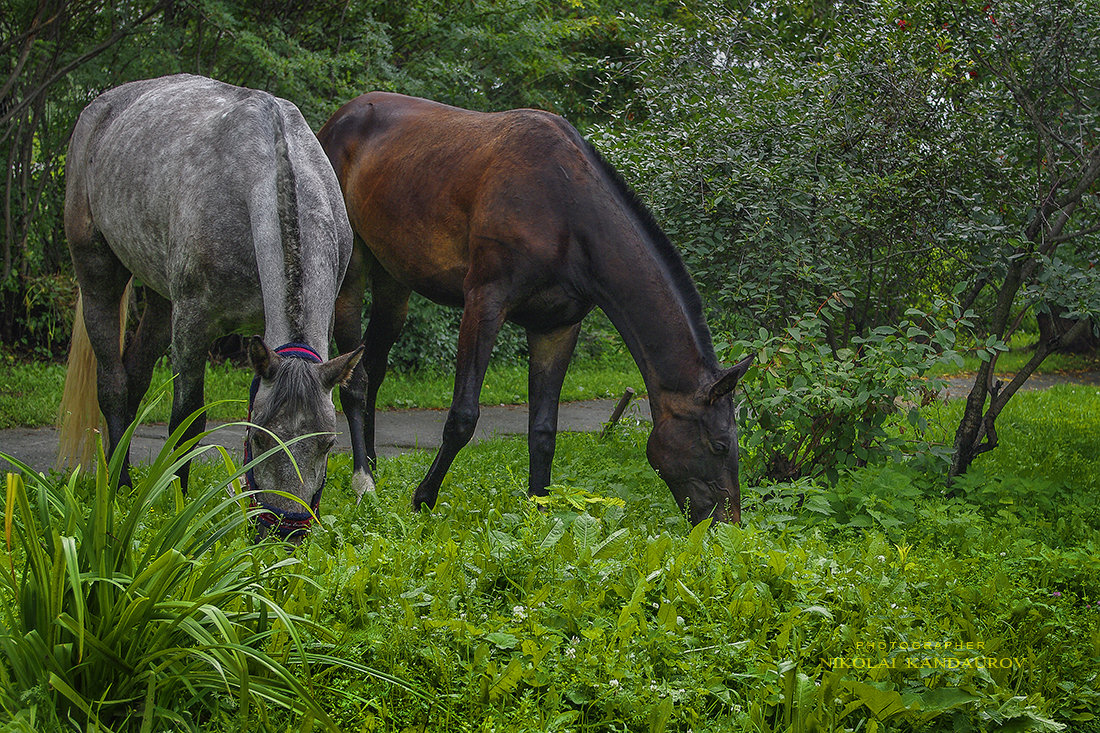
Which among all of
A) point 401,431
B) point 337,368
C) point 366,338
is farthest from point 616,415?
point 337,368

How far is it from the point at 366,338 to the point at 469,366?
1.93 metres

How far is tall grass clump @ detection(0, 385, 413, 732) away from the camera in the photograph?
2201mm

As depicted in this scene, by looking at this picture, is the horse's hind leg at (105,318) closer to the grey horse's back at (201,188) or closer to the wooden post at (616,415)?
the grey horse's back at (201,188)

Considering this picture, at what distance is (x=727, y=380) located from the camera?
423 cm

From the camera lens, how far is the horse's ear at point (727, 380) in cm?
418

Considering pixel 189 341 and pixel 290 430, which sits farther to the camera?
pixel 189 341

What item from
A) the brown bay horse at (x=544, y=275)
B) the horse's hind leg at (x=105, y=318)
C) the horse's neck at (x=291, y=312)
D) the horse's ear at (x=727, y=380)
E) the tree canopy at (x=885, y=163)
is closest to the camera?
the horse's neck at (x=291, y=312)

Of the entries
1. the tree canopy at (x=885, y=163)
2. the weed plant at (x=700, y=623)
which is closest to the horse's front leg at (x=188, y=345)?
the weed plant at (x=700, y=623)

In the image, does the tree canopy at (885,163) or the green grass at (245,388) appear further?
the green grass at (245,388)

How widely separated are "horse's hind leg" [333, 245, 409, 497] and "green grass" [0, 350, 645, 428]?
0.78m

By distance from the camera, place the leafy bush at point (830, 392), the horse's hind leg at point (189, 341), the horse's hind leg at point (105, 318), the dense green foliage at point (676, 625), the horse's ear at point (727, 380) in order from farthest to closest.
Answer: the horse's hind leg at point (105, 318)
the leafy bush at point (830, 392)
the horse's hind leg at point (189, 341)
the horse's ear at point (727, 380)
the dense green foliage at point (676, 625)

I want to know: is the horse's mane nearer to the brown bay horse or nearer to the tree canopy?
the brown bay horse

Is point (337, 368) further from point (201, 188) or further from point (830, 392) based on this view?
point (830, 392)

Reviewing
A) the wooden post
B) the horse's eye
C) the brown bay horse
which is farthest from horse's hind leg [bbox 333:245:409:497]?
the horse's eye
